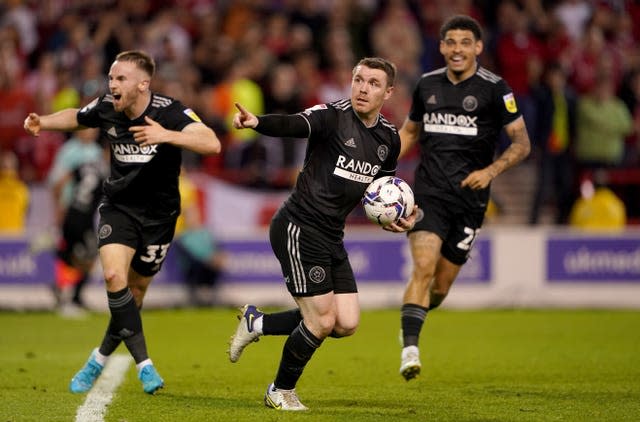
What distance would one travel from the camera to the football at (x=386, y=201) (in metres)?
7.87

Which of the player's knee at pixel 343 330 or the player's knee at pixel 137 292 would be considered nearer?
the player's knee at pixel 343 330

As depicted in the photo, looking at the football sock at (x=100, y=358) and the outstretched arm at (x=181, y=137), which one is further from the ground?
the outstretched arm at (x=181, y=137)

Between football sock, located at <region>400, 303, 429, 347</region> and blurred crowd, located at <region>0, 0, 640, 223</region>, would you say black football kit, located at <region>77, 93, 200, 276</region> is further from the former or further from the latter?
blurred crowd, located at <region>0, 0, 640, 223</region>

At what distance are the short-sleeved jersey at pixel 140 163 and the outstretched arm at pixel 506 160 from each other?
2251 millimetres

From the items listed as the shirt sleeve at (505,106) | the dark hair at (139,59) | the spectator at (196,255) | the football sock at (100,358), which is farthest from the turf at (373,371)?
the dark hair at (139,59)

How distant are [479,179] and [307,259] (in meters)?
1.99

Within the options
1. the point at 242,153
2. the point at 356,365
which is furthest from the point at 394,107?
the point at 356,365

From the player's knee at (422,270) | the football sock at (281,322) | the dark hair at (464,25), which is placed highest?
the dark hair at (464,25)

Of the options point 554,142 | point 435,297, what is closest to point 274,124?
point 435,297

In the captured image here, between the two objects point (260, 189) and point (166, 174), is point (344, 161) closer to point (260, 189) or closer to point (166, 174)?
point (166, 174)

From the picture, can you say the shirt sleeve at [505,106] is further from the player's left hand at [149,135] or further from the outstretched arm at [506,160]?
the player's left hand at [149,135]

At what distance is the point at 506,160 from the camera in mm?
9188

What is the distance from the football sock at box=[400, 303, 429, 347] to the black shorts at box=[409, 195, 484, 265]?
64cm

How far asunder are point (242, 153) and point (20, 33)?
5.00 m
